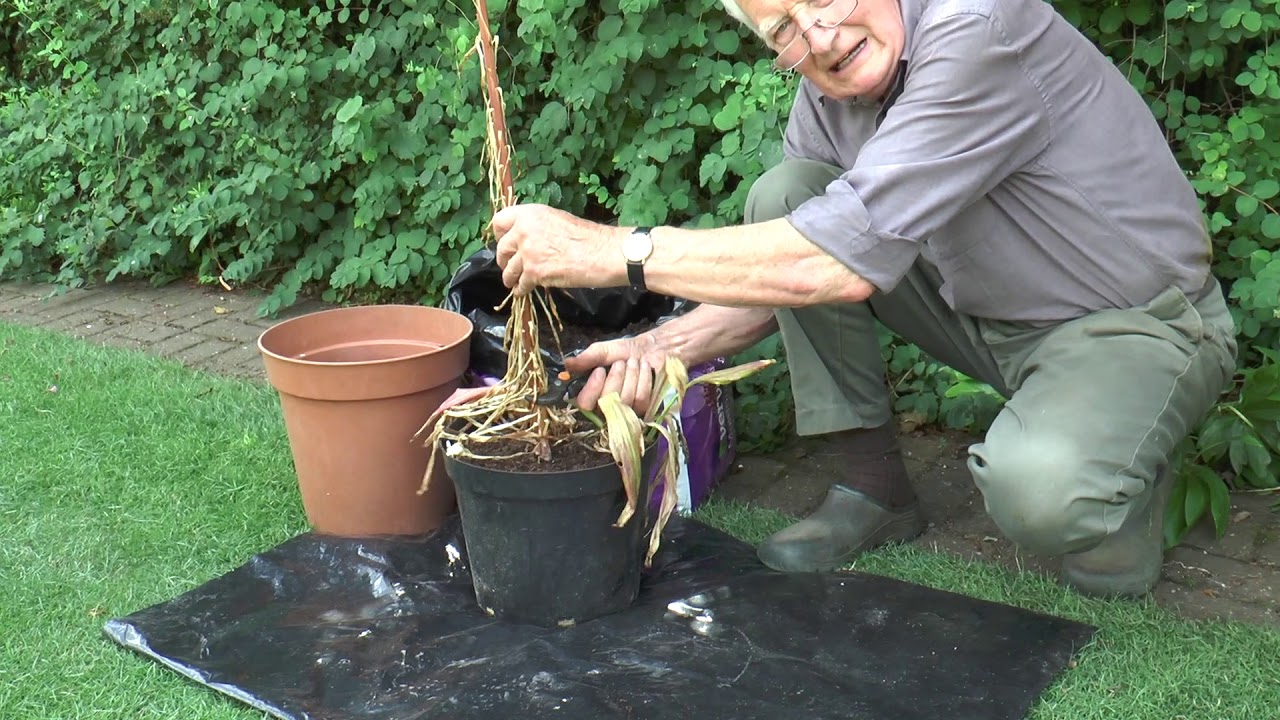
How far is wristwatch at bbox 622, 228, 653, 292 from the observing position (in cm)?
188

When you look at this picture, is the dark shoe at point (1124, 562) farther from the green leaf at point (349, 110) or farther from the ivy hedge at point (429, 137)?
the green leaf at point (349, 110)

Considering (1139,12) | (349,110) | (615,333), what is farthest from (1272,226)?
(349,110)

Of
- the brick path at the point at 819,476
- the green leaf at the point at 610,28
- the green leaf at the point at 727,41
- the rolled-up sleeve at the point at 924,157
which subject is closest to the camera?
the rolled-up sleeve at the point at 924,157

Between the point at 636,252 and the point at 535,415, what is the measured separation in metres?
0.48

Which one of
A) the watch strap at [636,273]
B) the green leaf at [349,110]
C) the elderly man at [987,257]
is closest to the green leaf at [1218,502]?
the elderly man at [987,257]

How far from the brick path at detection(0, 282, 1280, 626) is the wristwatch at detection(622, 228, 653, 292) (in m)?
0.99

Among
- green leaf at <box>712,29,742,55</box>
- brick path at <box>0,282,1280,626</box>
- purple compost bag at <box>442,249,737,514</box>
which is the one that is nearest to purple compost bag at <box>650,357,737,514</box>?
purple compost bag at <box>442,249,737,514</box>

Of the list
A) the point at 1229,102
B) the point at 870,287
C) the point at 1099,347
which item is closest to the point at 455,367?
the point at 870,287

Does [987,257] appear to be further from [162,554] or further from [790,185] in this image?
[162,554]

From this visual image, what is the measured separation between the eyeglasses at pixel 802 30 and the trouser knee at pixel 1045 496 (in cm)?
75

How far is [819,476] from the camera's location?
294 centimetres

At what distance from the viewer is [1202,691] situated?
1963 millimetres

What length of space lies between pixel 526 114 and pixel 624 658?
88.0 inches

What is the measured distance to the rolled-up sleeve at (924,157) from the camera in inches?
72.0
